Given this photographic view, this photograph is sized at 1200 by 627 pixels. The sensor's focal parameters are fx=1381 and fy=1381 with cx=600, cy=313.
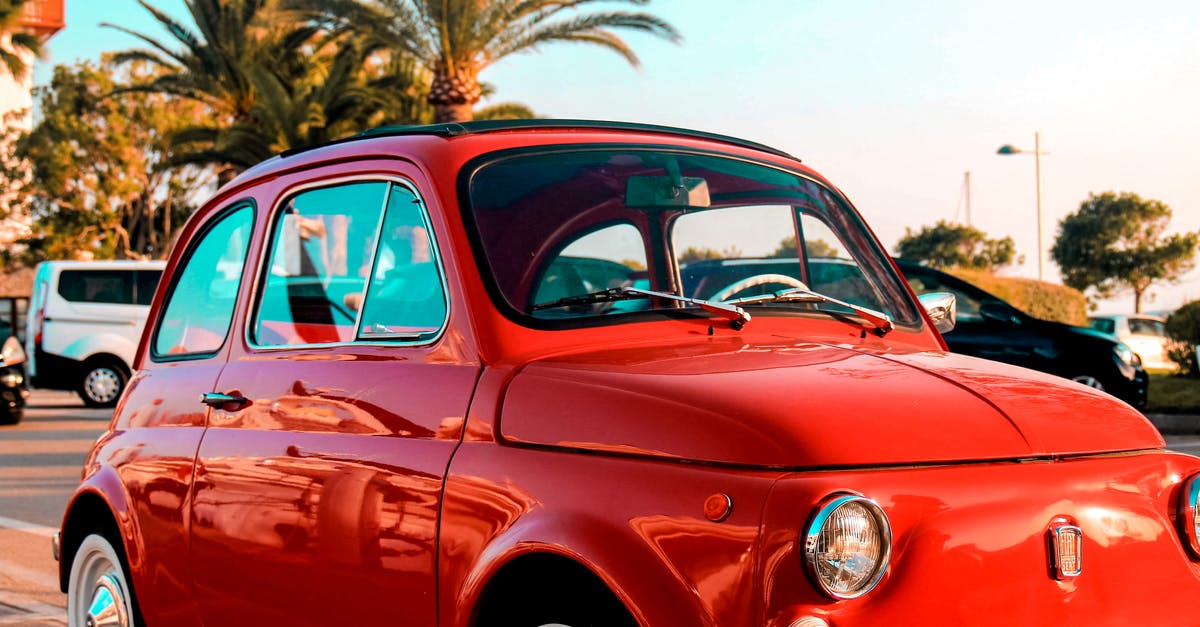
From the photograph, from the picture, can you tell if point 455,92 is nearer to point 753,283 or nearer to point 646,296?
point 753,283

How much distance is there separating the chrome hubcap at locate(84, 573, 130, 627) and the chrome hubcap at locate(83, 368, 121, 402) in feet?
61.5

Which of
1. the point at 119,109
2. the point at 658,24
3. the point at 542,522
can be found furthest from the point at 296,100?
the point at 542,522

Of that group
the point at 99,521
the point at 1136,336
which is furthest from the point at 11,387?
the point at 1136,336

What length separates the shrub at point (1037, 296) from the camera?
30.0m

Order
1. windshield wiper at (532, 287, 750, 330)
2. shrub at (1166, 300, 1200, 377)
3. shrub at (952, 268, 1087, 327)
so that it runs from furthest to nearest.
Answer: shrub at (952, 268, 1087, 327), shrub at (1166, 300, 1200, 377), windshield wiper at (532, 287, 750, 330)

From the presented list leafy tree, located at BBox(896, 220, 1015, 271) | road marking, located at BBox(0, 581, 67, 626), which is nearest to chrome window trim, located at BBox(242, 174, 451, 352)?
road marking, located at BBox(0, 581, 67, 626)

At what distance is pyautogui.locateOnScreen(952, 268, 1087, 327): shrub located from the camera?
30000 millimetres

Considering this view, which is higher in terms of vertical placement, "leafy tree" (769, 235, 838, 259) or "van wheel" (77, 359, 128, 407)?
"leafy tree" (769, 235, 838, 259)

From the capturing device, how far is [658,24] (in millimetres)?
22125

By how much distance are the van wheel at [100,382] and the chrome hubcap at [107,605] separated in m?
18.6

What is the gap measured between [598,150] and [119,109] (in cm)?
4744

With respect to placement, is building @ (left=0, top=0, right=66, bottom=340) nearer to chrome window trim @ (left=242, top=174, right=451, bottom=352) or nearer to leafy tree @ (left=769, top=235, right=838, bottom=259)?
chrome window trim @ (left=242, top=174, right=451, bottom=352)

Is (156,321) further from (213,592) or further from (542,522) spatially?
(542,522)

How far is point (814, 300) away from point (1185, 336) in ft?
65.4
